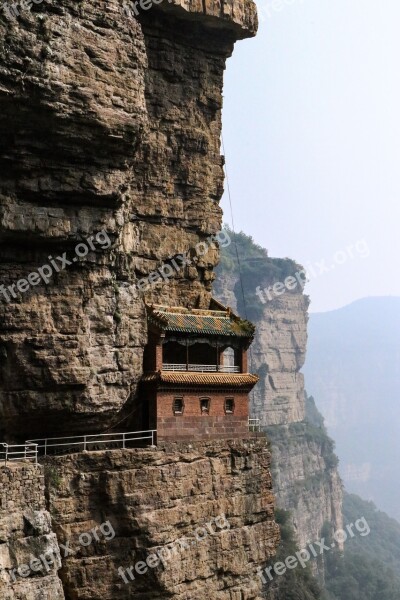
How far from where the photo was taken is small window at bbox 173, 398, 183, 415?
101 feet

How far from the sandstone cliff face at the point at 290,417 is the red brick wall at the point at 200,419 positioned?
82.8 m

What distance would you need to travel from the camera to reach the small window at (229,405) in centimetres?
3231

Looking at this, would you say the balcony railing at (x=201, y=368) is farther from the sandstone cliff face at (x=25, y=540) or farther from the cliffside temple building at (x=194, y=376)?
the sandstone cliff face at (x=25, y=540)

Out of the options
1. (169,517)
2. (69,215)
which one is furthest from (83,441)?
(69,215)

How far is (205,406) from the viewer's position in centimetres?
3167

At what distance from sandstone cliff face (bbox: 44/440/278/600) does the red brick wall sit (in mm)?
604

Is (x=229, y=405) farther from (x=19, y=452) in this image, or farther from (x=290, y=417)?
(x=290, y=417)

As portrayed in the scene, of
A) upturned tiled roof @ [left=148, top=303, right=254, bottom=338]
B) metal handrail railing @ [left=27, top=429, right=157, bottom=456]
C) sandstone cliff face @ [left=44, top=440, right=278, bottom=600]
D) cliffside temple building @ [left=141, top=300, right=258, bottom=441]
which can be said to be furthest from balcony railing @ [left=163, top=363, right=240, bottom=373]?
sandstone cliff face @ [left=44, top=440, right=278, bottom=600]

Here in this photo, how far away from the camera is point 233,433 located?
32.1 metres

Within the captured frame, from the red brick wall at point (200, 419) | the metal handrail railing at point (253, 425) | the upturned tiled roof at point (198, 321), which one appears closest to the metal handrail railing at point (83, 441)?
the red brick wall at point (200, 419)

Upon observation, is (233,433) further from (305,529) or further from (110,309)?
(305,529)

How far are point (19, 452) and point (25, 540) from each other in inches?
102

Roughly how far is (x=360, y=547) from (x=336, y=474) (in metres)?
19.7

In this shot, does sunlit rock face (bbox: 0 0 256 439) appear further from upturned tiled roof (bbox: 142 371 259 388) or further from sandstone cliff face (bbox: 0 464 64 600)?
sandstone cliff face (bbox: 0 464 64 600)
